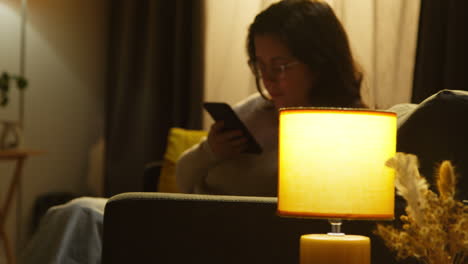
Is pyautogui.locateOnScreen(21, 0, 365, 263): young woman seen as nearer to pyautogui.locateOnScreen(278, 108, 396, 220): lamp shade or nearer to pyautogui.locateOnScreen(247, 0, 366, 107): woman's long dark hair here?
pyautogui.locateOnScreen(247, 0, 366, 107): woman's long dark hair

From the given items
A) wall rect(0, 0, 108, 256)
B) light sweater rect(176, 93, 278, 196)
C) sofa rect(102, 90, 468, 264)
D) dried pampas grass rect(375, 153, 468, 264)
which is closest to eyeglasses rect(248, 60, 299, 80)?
light sweater rect(176, 93, 278, 196)

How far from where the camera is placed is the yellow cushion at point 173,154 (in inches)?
113

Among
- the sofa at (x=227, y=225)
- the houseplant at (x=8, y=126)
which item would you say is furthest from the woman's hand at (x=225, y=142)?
the houseplant at (x=8, y=126)

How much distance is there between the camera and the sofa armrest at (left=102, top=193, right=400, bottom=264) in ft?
4.48

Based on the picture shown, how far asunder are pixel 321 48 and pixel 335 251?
1.00 m

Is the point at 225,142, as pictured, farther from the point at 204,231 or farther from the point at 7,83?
the point at 7,83

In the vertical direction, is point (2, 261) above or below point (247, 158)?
below

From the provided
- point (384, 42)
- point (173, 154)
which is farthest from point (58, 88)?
point (384, 42)

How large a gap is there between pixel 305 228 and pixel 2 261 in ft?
9.43

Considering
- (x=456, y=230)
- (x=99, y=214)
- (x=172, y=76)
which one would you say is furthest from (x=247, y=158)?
(x=172, y=76)

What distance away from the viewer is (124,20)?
13.5ft

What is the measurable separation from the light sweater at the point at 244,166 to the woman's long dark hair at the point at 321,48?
186 mm

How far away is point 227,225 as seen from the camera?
1.37 metres

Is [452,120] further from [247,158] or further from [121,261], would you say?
[247,158]
